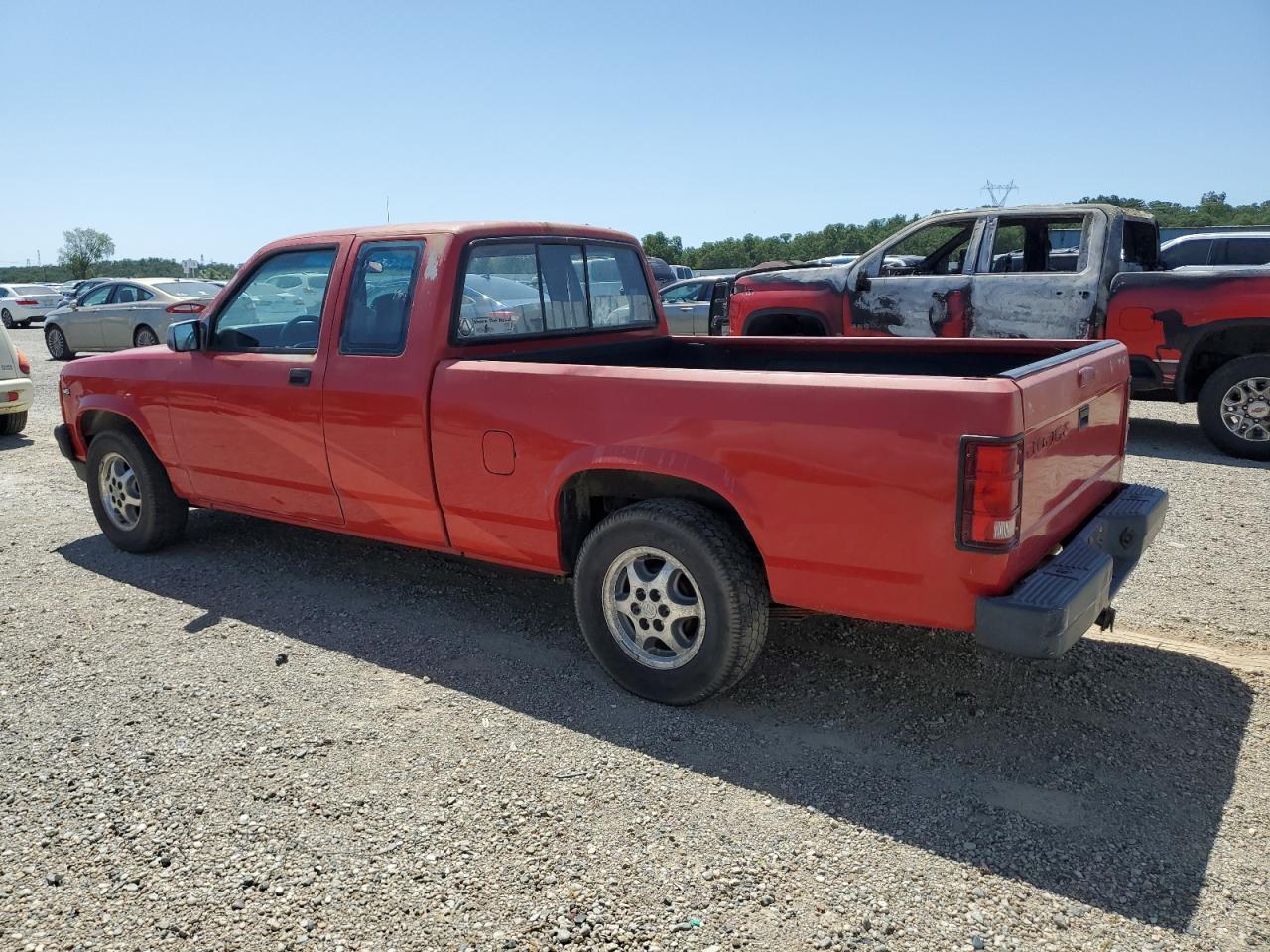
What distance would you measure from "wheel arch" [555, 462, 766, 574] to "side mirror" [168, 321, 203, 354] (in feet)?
8.23

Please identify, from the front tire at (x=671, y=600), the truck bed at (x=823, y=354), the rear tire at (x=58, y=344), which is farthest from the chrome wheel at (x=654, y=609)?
the rear tire at (x=58, y=344)

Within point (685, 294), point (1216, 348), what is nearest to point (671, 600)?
point (1216, 348)

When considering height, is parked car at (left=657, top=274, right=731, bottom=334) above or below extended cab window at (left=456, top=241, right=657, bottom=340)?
below

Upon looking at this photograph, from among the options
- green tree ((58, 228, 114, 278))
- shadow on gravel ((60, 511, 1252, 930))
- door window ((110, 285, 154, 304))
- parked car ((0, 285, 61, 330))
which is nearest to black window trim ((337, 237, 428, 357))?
shadow on gravel ((60, 511, 1252, 930))

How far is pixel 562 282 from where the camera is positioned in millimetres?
4949

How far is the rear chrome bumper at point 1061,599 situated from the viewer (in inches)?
115

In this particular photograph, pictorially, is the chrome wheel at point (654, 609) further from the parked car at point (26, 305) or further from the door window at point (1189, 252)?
the parked car at point (26, 305)

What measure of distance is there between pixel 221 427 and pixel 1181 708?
455 centimetres

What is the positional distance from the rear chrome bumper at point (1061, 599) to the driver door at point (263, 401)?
3070 millimetres

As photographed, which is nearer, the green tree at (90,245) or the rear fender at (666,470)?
the rear fender at (666,470)

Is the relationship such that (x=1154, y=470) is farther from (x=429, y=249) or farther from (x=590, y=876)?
(x=590, y=876)

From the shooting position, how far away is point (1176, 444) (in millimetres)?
8594

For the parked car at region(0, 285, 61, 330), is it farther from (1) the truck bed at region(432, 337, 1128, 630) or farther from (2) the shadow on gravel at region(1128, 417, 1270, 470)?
(1) the truck bed at region(432, 337, 1128, 630)

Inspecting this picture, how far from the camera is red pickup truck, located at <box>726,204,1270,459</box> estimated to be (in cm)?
786
